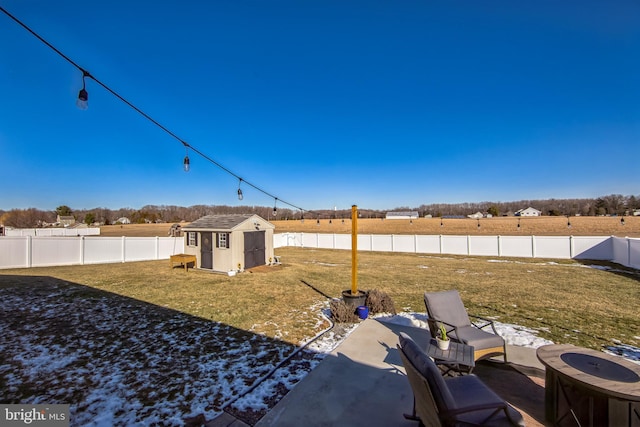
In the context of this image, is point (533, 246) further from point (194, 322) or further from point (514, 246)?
point (194, 322)

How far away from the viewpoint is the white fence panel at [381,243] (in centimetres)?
2173

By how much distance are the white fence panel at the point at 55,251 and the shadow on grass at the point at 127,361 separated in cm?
876

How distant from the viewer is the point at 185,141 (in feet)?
20.3

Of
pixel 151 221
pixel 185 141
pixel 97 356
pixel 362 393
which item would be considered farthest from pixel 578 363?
pixel 151 221

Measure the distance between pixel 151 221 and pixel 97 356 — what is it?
75818 millimetres

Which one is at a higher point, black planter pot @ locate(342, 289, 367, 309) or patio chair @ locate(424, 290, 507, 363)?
patio chair @ locate(424, 290, 507, 363)

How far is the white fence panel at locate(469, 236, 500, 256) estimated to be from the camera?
59.1 ft

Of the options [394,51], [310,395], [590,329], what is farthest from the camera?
[394,51]

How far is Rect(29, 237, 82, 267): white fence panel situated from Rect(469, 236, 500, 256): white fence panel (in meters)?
24.5

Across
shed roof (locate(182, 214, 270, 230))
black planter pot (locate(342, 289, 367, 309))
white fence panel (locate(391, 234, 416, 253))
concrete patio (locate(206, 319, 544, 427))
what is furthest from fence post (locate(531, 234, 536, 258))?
shed roof (locate(182, 214, 270, 230))

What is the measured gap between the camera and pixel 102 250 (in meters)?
15.2

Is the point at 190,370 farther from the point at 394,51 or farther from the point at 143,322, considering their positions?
the point at 394,51

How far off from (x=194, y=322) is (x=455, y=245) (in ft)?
60.7

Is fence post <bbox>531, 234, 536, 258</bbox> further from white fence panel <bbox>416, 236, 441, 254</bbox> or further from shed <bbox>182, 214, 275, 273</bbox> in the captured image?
shed <bbox>182, 214, 275, 273</bbox>
